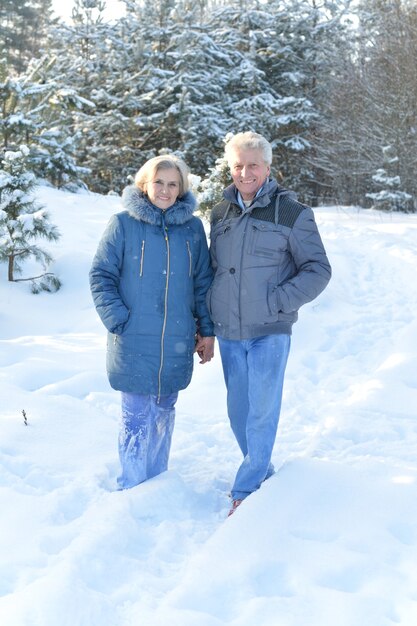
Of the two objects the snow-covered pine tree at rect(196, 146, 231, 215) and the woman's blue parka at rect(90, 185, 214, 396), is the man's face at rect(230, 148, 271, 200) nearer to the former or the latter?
the woman's blue parka at rect(90, 185, 214, 396)

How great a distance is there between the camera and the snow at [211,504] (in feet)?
8.00

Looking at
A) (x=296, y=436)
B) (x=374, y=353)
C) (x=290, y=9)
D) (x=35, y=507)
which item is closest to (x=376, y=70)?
(x=290, y=9)

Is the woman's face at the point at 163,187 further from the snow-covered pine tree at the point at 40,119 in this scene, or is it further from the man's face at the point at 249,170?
the snow-covered pine tree at the point at 40,119

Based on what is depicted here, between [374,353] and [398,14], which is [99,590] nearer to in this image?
[374,353]

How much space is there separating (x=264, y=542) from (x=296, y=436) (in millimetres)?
1894

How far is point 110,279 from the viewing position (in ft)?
11.0

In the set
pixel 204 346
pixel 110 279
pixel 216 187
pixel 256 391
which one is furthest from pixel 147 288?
pixel 216 187

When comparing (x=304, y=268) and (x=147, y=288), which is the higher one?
(x=304, y=268)

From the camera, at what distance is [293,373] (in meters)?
5.91

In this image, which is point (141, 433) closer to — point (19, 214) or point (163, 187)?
point (163, 187)

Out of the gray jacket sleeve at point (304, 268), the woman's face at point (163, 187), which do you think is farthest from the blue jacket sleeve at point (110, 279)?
the gray jacket sleeve at point (304, 268)

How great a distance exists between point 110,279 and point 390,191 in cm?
1267

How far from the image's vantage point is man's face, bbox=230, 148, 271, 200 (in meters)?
3.32

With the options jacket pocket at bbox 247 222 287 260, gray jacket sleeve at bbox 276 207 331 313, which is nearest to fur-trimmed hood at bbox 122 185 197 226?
jacket pocket at bbox 247 222 287 260
